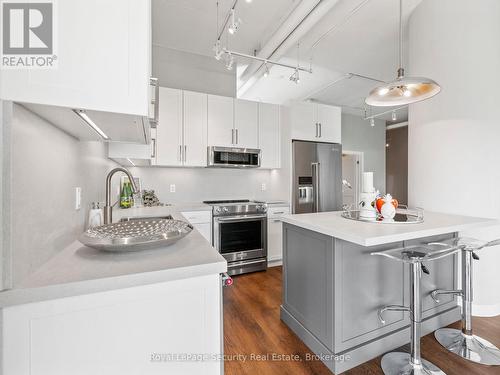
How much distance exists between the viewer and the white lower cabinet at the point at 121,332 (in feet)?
2.15

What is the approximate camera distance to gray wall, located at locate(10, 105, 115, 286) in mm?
701

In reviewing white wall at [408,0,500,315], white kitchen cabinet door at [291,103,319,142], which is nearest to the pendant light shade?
white wall at [408,0,500,315]

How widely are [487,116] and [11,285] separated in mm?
3303

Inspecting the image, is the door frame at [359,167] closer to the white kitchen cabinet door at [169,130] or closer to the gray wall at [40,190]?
the white kitchen cabinet door at [169,130]

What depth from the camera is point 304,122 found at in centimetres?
370

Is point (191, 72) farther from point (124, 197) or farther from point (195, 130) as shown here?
point (124, 197)

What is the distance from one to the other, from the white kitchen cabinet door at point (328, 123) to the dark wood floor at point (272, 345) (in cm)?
272

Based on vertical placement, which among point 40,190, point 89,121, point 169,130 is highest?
point 169,130

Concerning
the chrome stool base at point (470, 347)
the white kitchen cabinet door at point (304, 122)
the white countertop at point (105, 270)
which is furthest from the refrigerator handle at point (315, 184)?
→ the white countertop at point (105, 270)

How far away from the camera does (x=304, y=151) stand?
3666 mm

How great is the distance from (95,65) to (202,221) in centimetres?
233

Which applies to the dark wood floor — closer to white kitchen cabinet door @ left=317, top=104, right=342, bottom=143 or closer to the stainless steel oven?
the stainless steel oven

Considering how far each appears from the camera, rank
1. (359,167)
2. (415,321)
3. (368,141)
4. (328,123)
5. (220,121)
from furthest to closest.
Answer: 1. (368,141)
2. (359,167)
3. (328,123)
4. (220,121)
5. (415,321)

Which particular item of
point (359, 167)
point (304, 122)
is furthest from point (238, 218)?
point (359, 167)
